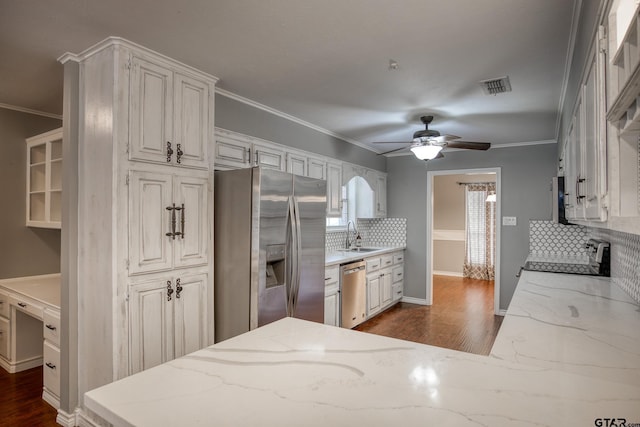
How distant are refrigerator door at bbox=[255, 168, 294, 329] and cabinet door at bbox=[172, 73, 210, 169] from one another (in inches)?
17.9

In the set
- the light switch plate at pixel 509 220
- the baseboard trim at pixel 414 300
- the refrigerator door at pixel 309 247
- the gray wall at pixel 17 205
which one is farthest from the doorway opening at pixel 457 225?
the gray wall at pixel 17 205

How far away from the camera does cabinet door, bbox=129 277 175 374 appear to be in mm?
2291

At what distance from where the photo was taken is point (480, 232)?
7867 mm

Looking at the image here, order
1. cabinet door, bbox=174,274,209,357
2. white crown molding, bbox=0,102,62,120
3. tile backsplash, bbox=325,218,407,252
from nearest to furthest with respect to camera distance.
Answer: cabinet door, bbox=174,274,209,357 → white crown molding, bbox=0,102,62,120 → tile backsplash, bbox=325,218,407,252

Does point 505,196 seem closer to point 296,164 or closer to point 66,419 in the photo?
point 296,164

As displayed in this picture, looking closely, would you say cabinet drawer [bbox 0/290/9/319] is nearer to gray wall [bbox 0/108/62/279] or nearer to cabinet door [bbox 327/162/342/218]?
gray wall [bbox 0/108/62/279]

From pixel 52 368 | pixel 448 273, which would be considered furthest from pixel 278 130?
pixel 448 273

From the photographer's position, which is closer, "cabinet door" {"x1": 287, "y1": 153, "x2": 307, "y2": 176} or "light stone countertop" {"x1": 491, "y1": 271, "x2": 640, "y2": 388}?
"light stone countertop" {"x1": 491, "y1": 271, "x2": 640, "y2": 388}

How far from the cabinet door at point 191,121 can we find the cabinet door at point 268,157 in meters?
0.76

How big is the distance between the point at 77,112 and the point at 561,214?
12.3ft

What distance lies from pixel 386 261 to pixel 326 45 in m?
3.59

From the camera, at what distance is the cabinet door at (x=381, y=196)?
575 centimetres

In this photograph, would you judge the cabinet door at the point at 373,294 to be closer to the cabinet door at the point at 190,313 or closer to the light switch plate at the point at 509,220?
the light switch plate at the point at 509,220

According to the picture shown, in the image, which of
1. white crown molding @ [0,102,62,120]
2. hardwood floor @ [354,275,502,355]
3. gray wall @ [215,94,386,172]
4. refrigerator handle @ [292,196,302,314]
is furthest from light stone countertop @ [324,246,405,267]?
white crown molding @ [0,102,62,120]
